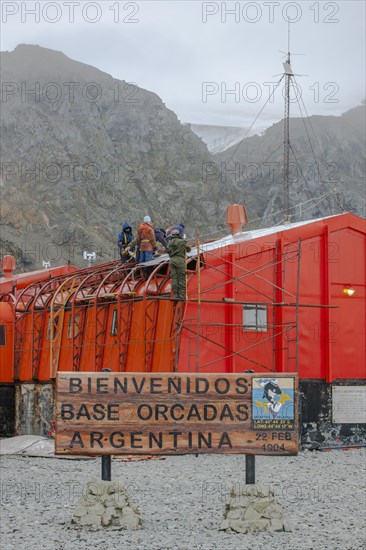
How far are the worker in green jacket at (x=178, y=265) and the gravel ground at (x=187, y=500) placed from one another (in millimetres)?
4377

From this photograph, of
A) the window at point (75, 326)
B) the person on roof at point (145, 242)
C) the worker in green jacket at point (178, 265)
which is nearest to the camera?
the worker in green jacket at point (178, 265)

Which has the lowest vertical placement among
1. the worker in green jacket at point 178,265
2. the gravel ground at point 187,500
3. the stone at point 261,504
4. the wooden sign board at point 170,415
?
the gravel ground at point 187,500

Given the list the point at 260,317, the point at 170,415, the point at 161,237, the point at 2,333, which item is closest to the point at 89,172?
the point at 2,333

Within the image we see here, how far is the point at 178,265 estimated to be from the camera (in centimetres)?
2036

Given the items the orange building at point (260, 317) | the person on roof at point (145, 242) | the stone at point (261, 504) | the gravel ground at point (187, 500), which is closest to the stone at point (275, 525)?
the gravel ground at point (187, 500)

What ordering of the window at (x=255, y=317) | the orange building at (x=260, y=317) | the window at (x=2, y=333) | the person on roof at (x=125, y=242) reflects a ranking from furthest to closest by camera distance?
the window at (x=2, y=333) < the person on roof at (x=125, y=242) < the window at (x=255, y=317) < the orange building at (x=260, y=317)

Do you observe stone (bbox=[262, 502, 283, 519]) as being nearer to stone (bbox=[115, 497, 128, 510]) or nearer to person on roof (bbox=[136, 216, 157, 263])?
stone (bbox=[115, 497, 128, 510])

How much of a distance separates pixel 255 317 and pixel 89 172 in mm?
A: 113359

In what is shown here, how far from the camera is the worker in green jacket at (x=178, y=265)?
2034 centimetres

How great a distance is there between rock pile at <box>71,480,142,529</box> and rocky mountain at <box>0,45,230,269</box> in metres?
85.7

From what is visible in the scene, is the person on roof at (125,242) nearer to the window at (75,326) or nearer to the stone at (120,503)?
the window at (75,326)

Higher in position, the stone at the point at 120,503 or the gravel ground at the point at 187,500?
the stone at the point at 120,503

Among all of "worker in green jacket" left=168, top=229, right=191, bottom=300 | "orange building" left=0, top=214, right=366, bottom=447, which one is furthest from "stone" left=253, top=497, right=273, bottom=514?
"worker in green jacket" left=168, top=229, right=191, bottom=300

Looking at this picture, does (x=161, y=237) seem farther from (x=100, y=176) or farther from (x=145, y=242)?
(x=100, y=176)
